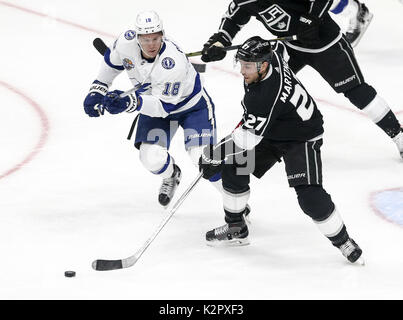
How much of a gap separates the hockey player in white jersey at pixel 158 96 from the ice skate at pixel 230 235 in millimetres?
281

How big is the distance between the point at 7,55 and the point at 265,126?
348 centimetres

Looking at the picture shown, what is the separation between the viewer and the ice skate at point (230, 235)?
468 cm

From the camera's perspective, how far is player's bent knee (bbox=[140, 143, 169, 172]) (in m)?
4.92

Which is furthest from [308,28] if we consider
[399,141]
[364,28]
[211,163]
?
[364,28]

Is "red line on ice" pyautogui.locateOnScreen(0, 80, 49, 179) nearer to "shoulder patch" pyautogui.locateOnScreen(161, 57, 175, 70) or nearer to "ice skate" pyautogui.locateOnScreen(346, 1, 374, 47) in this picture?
"shoulder patch" pyautogui.locateOnScreen(161, 57, 175, 70)

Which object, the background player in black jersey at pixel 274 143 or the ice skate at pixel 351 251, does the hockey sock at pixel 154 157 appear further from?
the ice skate at pixel 351 251

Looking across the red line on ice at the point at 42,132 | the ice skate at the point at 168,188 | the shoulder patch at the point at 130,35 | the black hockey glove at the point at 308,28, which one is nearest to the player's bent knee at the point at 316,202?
the ice skate at the point at 168,188

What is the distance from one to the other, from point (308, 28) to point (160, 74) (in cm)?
101

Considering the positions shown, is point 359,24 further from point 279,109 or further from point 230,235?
point 279,109

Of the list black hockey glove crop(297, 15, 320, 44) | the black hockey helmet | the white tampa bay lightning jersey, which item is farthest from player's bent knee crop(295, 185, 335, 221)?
black hockey glove crop(297, 15, 320, 44)

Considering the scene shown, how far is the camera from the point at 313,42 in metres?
5.40

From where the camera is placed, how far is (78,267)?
4.43 metres

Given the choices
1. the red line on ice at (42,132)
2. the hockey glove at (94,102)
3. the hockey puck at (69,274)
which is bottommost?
the red line on ice at (42,132)
